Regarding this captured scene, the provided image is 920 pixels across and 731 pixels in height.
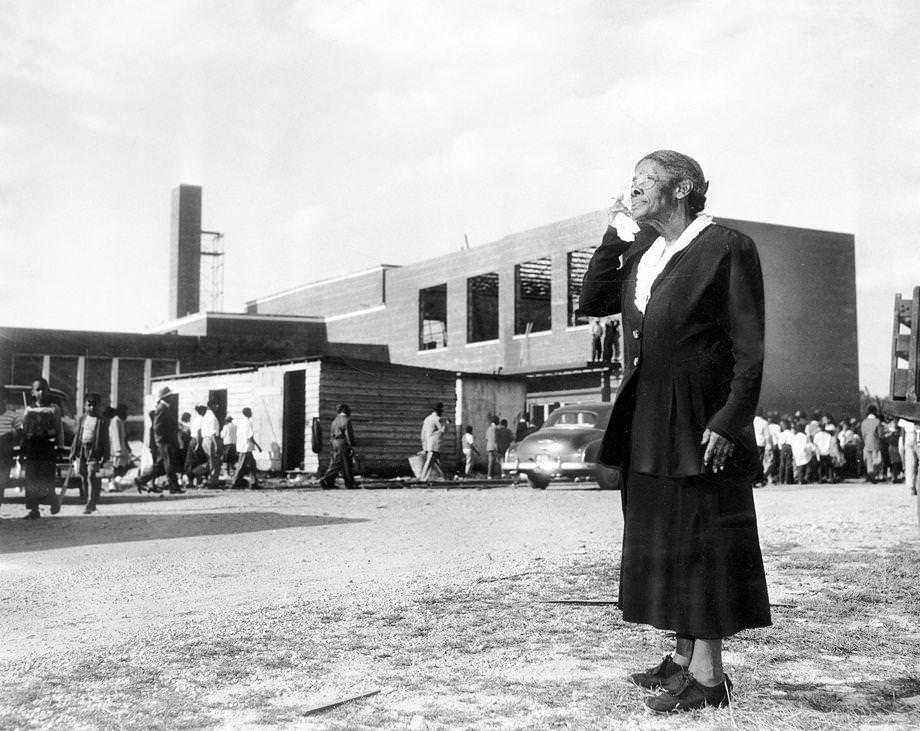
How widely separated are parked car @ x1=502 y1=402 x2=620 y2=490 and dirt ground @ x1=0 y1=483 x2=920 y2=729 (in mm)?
8120

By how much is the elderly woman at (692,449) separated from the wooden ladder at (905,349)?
141 inches

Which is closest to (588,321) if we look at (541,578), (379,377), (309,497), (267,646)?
(379,377)

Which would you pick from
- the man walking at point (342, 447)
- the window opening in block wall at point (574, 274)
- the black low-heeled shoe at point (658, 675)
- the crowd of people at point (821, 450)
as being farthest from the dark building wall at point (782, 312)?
the black low-heeled shoe at point (658, 675)

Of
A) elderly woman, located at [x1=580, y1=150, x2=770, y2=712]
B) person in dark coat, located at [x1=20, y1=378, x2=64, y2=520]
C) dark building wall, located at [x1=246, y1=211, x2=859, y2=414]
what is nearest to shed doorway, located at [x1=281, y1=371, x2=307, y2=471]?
dark building wall, located at [x1=246, y1=211, x2=859, y2=414]

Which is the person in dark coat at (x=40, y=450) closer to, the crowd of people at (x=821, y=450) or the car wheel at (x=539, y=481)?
the car wheel at (x=539, y=481)

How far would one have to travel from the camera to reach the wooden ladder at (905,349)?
6.86m

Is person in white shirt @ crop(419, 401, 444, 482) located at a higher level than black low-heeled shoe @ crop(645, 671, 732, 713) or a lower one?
higher

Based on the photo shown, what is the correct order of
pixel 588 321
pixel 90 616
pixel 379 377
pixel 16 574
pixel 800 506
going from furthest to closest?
pixel 588 321, pixel 379 377, pixel 800 506, pixel 16 574, pixel 90 616

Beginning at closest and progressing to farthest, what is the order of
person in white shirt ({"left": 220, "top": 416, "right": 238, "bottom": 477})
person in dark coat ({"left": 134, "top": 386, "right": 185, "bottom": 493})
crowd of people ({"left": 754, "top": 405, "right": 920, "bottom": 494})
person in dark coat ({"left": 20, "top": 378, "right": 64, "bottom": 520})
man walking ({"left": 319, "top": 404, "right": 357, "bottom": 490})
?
1. person in dark coat ({"left": 20, "top": 378, "right": 64, "bottom": 520})
2. person in dark coat ({"left": 134, "top": 386, "right": 185, "bottom": 493})
3. man walking ({"left": 319, "top": 404, "right": 357, "bottom": 490})
4. person in white shirt ({"left": 220, "top": 416, "right": 238, "bottom": 477})
5. crowd of people ({"left": 754, "top": 405, "right": 920, "bottom": 494})

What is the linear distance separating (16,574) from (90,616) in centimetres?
217

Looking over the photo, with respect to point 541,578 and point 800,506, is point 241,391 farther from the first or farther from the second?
point 541,578

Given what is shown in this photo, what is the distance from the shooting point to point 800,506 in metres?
14.8

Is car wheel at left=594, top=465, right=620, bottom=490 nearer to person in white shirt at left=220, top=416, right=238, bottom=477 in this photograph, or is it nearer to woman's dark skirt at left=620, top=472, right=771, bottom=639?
person in white shirt at left=220, top=416, right=238, bottom=477

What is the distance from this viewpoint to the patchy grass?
351 cm
